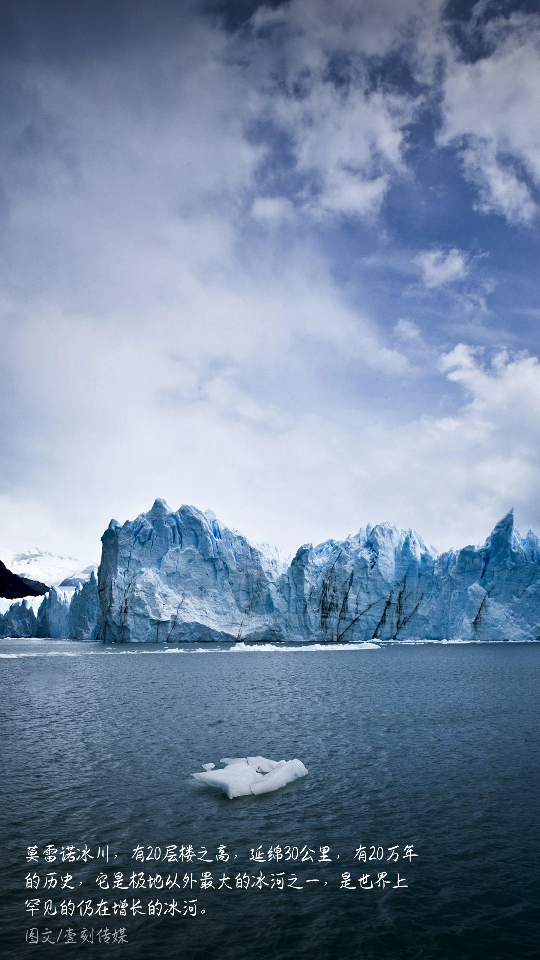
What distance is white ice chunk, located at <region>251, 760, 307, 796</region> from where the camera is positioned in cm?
1087

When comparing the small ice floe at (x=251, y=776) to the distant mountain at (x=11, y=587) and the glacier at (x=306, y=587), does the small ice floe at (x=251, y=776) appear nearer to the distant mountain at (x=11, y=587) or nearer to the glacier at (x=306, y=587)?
the glacier at (x=306, y=587)

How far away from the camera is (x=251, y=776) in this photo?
11.2 m

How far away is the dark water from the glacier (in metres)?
38.8

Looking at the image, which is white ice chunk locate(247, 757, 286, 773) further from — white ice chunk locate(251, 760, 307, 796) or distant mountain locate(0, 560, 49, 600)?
distant mountain locate(0, 560, 49, 600)

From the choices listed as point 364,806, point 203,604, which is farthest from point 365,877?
point 203,604

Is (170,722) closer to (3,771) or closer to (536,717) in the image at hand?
(3,771)

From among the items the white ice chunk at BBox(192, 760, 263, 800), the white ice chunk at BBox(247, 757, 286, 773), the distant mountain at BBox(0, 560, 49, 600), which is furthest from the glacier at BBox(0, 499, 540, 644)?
the distant mountain at BBox(0, 560, 49, 600)

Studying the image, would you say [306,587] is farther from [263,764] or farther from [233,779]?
[233,779]

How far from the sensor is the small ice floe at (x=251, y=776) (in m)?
10.7

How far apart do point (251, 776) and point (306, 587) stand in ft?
166

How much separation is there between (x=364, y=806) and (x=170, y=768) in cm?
442

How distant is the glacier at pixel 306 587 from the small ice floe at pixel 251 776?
156 feet

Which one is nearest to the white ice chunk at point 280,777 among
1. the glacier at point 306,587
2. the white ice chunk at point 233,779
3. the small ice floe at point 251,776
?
the small ice floe at point 251,776

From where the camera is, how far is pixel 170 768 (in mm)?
12258
